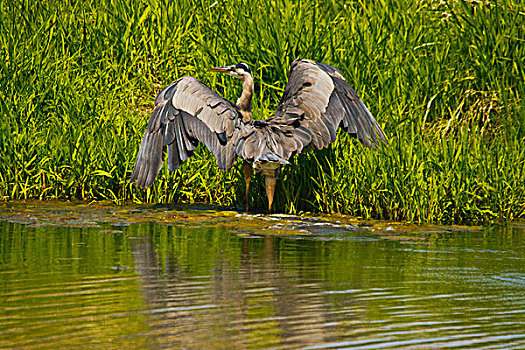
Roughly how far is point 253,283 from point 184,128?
3.20 m

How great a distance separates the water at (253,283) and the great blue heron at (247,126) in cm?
58

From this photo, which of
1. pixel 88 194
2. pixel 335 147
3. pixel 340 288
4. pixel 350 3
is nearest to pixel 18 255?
pixel 340 288

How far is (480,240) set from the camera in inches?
249

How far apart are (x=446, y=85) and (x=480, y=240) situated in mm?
2919

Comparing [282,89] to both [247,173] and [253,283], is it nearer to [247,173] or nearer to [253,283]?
[247,173]

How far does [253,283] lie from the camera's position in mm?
4754

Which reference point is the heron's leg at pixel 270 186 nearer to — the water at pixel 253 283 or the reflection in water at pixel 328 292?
the water at pixel 253 283

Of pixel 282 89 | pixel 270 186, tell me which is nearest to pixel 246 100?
pixel 270 186

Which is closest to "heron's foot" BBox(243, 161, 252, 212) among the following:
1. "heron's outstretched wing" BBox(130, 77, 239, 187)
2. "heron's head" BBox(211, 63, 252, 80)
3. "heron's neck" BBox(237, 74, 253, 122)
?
"heron's outstretched wing" BBox(130, 77, 239, 187)


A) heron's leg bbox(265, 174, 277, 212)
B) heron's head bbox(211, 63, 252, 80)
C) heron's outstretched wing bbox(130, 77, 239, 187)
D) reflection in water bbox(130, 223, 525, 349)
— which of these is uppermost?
heron's head bbox(211, 63, 252, 80)

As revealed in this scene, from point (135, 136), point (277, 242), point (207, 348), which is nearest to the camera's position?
point (207, 348)

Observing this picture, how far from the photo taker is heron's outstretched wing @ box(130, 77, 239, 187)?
7605 millimetres

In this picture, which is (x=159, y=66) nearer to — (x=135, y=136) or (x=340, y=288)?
(x=135, y=136)

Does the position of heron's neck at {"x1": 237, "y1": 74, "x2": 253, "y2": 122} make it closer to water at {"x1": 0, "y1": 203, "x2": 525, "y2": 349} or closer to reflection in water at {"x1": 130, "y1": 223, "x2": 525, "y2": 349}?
water at {"x1": 0, "y1": 203, "x2": 525, "y2": 349}
